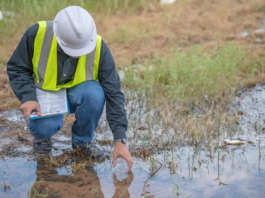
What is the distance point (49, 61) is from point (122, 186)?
1.04 meters

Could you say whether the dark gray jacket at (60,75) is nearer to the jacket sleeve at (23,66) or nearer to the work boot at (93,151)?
the jacket sleeve at (23,66)

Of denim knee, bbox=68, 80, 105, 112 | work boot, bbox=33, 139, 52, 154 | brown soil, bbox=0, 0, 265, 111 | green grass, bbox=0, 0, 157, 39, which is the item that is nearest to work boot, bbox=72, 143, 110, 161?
work boot, bbox=33, 139, 52, 154

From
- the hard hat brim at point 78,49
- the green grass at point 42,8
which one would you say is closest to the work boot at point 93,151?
the hard hat brim at point 78,49

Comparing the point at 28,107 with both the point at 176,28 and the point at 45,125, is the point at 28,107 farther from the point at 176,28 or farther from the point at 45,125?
the point at 176,28

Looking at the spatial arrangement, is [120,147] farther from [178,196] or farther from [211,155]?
[211,155]

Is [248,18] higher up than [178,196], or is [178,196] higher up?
[248,18]

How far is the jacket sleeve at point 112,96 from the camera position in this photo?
8.29ft

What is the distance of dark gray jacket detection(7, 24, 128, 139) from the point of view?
8.18ft

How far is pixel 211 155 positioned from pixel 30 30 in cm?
172

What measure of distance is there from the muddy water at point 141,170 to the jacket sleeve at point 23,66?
60 centimetres

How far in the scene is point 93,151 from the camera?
3.05m

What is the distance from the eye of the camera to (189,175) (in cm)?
272

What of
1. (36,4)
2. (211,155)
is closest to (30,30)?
(211,155)

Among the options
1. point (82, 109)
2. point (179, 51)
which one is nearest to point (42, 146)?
point (82, 109)
